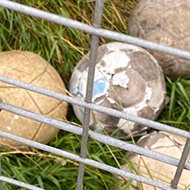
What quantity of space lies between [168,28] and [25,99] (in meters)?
1.01

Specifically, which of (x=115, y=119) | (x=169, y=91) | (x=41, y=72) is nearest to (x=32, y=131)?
(x=41, y=72)

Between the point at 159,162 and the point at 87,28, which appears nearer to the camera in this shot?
the point at 87,28

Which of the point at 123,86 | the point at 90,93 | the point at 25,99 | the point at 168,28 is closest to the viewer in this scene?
the point at 90,93

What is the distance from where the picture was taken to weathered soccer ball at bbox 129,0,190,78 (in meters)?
2.13

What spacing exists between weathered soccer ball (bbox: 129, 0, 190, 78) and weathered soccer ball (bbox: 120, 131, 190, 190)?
0.57 metres

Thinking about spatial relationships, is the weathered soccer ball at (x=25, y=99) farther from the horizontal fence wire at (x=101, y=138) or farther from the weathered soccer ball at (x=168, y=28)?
the horizontal fence wire at (x=101, y=138)

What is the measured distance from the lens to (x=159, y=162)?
1.61 meters

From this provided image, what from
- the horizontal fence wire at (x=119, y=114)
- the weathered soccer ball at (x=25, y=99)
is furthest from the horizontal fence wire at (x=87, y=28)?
the weathered soccer ball at (x=25, y=99)

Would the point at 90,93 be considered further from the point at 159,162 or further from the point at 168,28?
the point at 168,28

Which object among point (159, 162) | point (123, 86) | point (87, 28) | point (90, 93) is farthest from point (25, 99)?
point (87, 28)

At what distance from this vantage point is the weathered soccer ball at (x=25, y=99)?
1.71m

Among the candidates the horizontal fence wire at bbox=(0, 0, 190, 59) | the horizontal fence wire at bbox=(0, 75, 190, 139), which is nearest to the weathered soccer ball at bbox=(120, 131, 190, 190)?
the horizontal fence wire at bbox=(0, 75, 190, 139)

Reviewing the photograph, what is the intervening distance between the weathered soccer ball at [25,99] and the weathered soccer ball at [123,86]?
0.20 m

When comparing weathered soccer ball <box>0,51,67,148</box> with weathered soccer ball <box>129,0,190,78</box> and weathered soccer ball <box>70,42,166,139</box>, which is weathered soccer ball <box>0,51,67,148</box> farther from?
weathered soccer ball <box>129,0,190,78</box>
